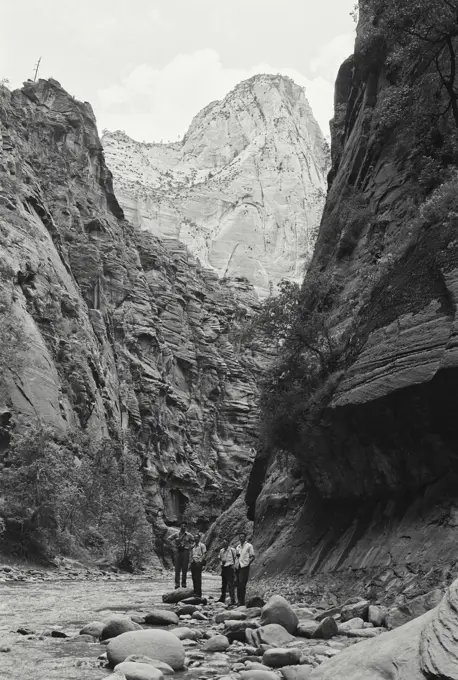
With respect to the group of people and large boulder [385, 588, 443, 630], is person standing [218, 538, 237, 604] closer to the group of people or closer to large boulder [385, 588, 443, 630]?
the group of people

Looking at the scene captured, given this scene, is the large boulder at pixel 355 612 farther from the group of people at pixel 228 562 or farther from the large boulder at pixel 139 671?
the large boulder at pixel 139 671

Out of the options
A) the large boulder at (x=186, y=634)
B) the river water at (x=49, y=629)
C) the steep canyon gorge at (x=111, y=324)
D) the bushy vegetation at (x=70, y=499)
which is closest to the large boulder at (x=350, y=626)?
the large boulder at (x=186, y=634)

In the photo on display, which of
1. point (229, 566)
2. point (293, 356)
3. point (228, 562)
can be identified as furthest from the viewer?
point (293, 356)

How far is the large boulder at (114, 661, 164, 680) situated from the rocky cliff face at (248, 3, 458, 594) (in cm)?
634

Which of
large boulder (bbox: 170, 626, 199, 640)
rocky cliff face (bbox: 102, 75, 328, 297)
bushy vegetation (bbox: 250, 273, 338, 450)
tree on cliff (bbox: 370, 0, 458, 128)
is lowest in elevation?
large boulder (bbox: 170, 626, 199, 640)

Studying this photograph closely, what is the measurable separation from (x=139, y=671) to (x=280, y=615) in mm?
4167

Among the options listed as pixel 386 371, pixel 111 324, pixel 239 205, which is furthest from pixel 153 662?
pixel 239 205

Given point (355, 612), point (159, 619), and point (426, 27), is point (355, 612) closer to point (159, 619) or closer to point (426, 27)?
point (159, 619)

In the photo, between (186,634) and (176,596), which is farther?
(176,596)

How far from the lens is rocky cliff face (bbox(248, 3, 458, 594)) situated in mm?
13297

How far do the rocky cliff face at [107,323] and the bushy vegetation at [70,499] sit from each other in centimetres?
453

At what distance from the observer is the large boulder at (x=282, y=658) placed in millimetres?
7805

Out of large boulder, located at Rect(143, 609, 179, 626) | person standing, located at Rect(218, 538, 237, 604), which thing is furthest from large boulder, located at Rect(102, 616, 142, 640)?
person standing, located at Rect(218, 538, 237, 604)

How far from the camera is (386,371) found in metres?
14.5
